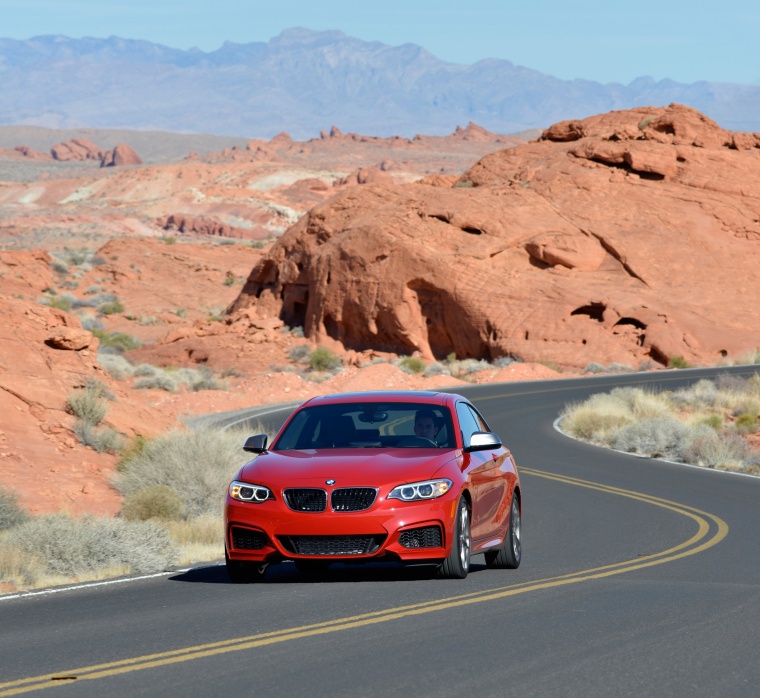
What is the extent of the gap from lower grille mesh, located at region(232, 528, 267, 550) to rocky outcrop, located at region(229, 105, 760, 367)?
133 feet

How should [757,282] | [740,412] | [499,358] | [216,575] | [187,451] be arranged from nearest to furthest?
[216,575]
[187,451]
[740,412]
[499,358]
[757,282]

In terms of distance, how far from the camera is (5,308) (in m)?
21.8

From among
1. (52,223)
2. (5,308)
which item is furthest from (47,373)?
(52,223)

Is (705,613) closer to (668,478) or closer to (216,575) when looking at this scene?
(216,575)

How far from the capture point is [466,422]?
11.7m

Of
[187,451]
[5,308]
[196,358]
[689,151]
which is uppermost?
[689,151]

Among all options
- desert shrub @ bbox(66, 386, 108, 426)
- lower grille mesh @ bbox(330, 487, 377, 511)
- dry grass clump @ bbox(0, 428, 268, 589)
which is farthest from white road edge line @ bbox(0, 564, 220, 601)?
desert shrub @ bbox(66, 386, 108, 426)

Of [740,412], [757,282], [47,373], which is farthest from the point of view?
[757,282]

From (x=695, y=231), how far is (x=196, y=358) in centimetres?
2159

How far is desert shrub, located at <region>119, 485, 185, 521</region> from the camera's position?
15.5 m

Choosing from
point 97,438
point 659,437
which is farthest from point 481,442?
point 659,437

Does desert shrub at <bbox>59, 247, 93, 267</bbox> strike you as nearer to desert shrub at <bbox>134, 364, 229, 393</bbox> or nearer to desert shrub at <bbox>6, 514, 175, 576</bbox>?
desert shrub at <bbox>134, 364, 229, 393</bbox>

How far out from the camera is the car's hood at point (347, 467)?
10.1 meters

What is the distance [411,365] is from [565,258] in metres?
8.72
